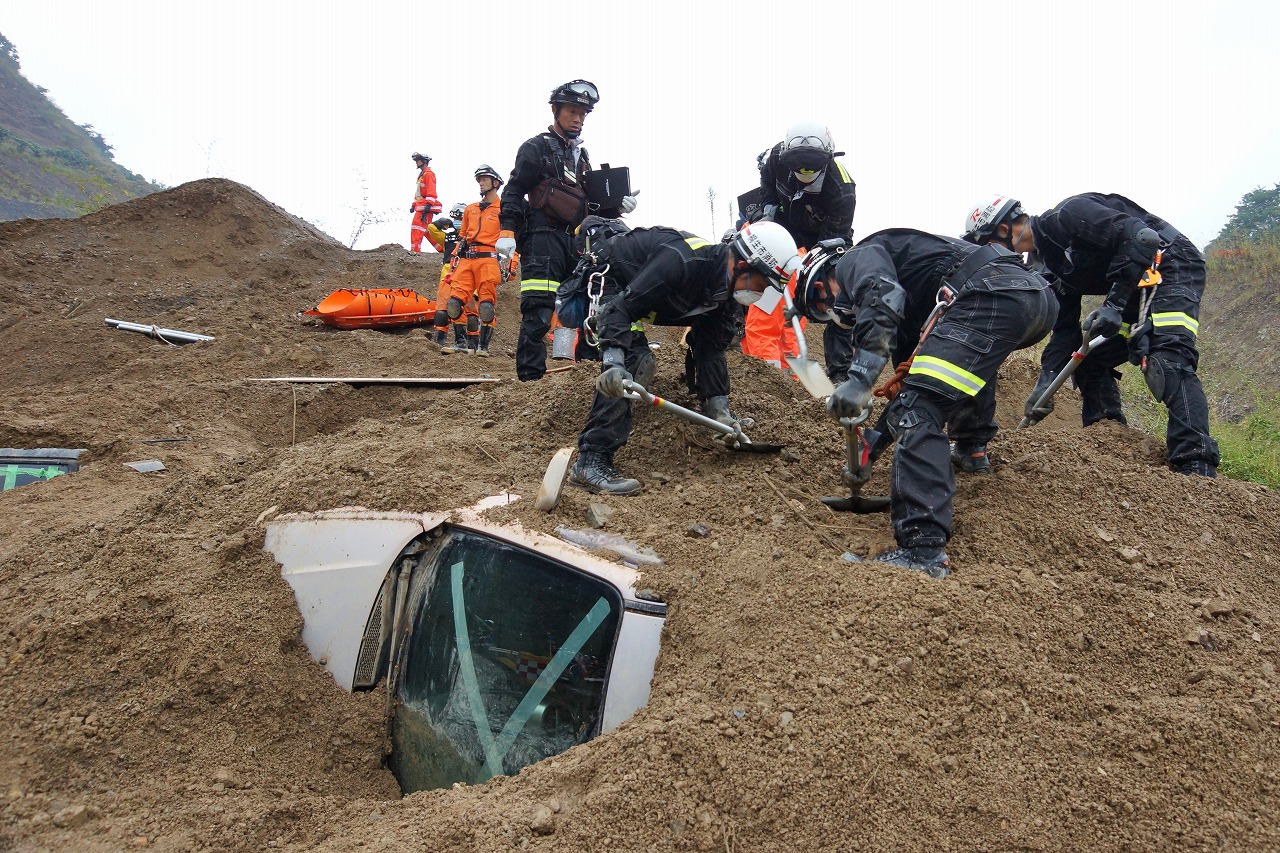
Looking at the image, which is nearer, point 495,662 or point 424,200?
point 495,662

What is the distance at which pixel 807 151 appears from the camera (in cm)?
458

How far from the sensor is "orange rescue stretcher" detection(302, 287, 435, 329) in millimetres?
8414

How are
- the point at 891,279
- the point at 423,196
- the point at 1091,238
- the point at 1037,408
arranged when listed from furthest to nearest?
the point at 423,196 → the point at 1037,408 → the point at 1091,238 → the point at 891,279

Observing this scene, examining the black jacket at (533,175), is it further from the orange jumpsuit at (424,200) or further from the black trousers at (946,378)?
the orange jumpsuit at (424,200)

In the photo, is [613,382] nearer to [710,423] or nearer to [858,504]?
[710,423]

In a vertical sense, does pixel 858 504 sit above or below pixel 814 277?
below

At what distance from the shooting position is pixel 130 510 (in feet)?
11.0

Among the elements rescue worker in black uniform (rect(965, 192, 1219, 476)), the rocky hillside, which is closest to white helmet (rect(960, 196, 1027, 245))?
rescue worker in black uniform (rect(965, 192, 1219, 476))

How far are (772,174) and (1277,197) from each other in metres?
15.2

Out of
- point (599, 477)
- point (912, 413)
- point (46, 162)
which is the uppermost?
point (46, 162)

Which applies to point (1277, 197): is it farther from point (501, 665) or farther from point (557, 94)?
point (501, 665)

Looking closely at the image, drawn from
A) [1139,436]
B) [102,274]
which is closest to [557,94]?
[1139,436]

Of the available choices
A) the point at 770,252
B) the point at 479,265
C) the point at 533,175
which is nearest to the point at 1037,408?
the point at 770,252

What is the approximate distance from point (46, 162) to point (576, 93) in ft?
86.4
